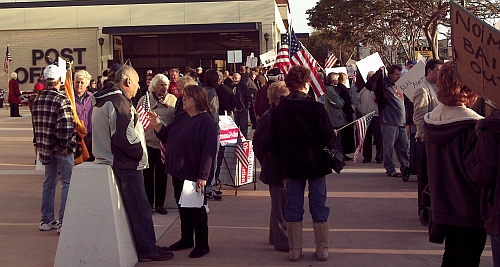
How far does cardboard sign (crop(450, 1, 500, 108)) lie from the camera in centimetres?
387

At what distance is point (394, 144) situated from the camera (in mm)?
11172

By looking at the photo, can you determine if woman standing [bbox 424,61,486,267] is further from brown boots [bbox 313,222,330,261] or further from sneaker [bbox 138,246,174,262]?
sneaker [bbox 138,246,174,262]

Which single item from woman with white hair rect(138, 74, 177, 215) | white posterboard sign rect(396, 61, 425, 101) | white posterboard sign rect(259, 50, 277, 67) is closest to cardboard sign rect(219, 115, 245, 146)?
woman with white hair rect(138, 74, 177, 215)

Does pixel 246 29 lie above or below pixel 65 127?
above

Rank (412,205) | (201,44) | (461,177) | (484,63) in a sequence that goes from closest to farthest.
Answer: (484,63) → (461,177) → (412,205) → (201,44)

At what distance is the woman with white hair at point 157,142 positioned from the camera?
8.28 m

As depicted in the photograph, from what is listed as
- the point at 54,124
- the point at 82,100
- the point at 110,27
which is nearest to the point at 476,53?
the point at 54,124

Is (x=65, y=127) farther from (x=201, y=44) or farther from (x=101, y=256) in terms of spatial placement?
(x=201, y=44)

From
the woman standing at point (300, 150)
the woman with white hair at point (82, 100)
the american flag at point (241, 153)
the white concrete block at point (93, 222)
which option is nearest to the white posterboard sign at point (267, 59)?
the american flag at point (241, 153)

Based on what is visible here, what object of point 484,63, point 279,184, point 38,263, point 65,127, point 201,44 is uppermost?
point 201,44

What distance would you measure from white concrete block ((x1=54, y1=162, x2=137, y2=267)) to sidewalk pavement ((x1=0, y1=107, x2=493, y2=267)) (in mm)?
111

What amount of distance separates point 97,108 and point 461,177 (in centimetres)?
323

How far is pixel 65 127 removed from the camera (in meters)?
7.32

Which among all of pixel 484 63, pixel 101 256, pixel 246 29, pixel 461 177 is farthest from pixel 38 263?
pixel 246 29
